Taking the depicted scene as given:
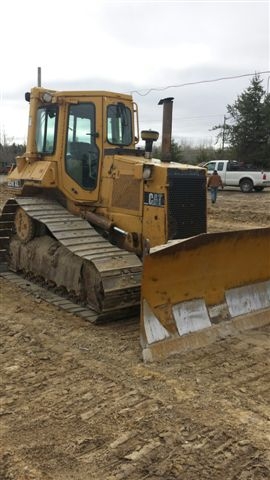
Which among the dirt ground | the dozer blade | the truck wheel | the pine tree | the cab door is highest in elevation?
the pine tree

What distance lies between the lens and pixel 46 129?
26.8 ft

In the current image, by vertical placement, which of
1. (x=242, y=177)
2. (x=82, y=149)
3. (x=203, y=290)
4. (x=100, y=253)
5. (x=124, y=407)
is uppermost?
(x=82, y=149)

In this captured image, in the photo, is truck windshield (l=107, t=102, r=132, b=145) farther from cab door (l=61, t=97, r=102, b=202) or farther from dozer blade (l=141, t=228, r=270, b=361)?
dozer blade (l=141, t=228, r=270, b=361)

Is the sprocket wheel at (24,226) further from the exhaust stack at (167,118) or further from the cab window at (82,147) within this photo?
the exhaust stack at (167,118)

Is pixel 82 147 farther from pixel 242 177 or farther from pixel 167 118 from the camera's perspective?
pixel 242 177

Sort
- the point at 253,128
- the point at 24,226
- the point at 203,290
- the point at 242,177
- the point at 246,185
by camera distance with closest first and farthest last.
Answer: the point at 203,290, the point at 24,226, the point at 246,185, the point at 242,177, the point at 253,128

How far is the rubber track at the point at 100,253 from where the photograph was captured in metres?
6.05

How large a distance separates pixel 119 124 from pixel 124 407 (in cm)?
473

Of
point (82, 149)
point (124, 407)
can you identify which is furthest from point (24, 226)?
point (124, 407)

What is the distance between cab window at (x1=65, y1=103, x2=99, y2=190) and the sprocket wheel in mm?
951

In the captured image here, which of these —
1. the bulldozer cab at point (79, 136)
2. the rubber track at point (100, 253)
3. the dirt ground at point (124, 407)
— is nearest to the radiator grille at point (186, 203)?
the rubber track at point (100, 253)

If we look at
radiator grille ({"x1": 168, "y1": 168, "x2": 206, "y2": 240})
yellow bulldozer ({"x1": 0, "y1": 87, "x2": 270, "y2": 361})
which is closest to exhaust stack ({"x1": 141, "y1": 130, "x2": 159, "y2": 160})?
yellow bulldozer ({"x1": 0, "y1": 87, "x2": 270, "y2": 361})

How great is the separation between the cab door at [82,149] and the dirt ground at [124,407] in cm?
237

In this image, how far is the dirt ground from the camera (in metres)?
3.34
